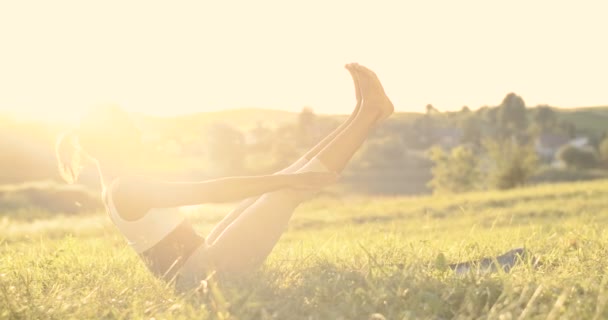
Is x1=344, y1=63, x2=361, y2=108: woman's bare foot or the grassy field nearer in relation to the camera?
the grassy field

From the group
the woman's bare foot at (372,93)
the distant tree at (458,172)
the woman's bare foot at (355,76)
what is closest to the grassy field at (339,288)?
the woman's bare foot at (372,93)

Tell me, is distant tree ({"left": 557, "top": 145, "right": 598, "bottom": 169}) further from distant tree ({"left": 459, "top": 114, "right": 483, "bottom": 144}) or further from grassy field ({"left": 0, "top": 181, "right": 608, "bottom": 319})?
grassy field ({"left": 0, "top": 181, "right": 608, "bottom": 319})

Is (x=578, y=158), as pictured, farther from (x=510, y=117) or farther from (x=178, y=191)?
(x=178, y=191)

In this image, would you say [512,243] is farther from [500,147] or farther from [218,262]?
[500,147]

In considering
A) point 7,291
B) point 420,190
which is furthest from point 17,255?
point 420,190

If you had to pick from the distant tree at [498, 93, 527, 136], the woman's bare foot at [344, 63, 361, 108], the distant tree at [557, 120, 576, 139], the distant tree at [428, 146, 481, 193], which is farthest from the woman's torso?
the distant tree at [557, 120, 576, 139]

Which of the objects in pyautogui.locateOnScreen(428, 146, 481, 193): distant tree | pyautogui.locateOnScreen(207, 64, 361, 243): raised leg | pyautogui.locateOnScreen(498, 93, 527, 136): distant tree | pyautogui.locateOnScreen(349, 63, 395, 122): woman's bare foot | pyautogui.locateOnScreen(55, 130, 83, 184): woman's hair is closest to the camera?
pyautogui.locateOnScreen(55, 130, 83, 184): woman's hair

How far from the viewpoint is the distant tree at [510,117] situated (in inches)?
3142

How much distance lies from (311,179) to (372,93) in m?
1.52

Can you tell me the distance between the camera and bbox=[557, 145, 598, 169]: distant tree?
72812 millimetres

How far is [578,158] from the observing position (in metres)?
72.8

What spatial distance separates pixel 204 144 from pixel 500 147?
56178 millimetres

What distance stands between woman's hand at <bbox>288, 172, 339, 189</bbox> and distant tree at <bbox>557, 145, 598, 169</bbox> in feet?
241

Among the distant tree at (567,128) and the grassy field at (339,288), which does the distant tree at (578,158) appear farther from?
the grassy field at (339,288)
